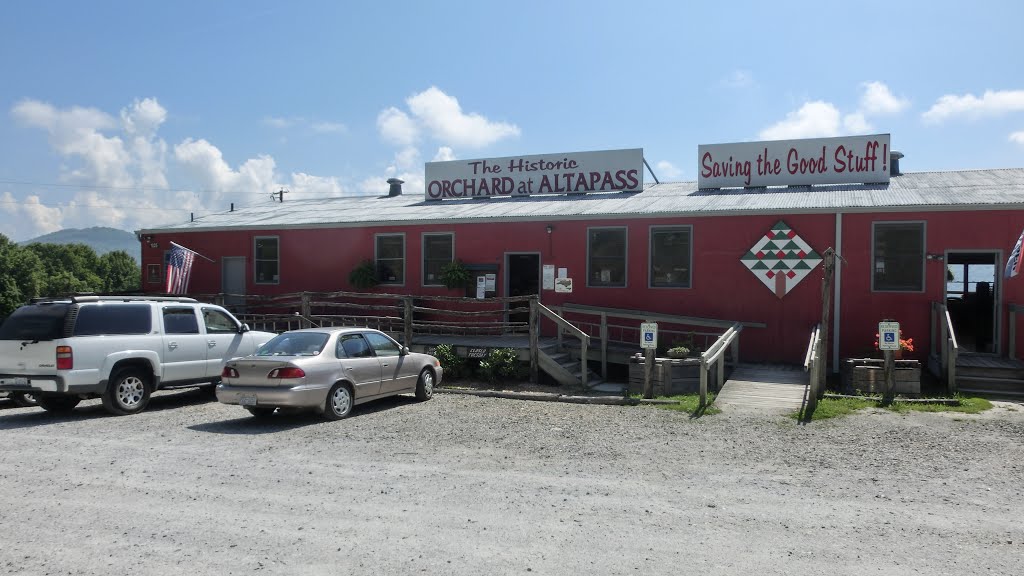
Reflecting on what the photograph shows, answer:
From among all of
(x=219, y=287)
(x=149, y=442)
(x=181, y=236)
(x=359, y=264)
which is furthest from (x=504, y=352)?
(x=181, y=236)

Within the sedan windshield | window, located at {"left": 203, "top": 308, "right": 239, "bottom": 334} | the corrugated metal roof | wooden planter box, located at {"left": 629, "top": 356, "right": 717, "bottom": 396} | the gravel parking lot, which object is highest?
the corrugated metal roof

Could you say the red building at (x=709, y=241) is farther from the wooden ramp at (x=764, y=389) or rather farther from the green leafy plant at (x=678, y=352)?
the green leafy plant at (x=678, y=352)

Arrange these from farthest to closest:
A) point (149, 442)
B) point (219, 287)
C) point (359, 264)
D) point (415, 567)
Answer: point (219, 287) < point (359, 264) < point (149, 442) < point (415, 567)

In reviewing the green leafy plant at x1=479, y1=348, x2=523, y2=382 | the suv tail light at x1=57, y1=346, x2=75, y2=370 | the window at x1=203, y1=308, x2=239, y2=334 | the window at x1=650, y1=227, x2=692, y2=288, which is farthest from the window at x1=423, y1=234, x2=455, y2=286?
the suv tail light at x1=57, y1=346, x2=75, y2=370

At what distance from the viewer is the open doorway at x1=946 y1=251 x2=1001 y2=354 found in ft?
45.7

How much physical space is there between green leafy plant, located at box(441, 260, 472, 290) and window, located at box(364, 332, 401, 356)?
5.83 m

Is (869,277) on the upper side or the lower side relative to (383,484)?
upper

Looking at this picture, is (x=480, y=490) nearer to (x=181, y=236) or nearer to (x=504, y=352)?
(x=504, y=352)

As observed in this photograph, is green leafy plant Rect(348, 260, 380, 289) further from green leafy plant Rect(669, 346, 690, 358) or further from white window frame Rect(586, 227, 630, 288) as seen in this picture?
green leafy plant Rect(669, 346, 690, 358)

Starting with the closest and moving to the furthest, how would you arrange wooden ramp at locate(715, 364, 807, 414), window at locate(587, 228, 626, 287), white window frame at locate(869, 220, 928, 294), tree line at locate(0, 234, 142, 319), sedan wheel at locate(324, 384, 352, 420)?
1. sedan wheel at locate(324, 384, 352, 420)
2. wooden ramp at locate(715, 364, 807, 414)
3. white window frame at locate(869, 220, 928, 294)
4. window at locate(587, 228, 626, 287)
5. tree line at locate(0, 234, 142, 319)

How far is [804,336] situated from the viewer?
48.9 ft

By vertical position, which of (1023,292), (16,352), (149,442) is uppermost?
(1023,292)

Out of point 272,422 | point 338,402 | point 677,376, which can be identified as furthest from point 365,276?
point 677,376

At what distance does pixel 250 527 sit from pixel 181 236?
60.1 feet
